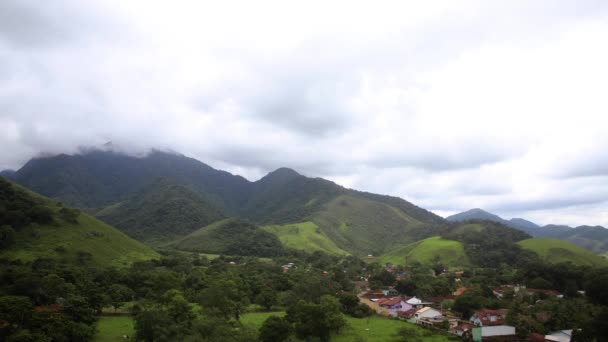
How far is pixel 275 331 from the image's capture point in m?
40.2

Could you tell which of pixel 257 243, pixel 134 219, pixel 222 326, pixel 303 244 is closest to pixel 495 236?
pixel 303 244

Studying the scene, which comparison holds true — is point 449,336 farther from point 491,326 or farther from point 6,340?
point 6,340

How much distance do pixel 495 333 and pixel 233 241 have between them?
12685 cm

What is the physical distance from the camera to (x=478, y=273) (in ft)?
329

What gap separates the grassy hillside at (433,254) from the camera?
130 meters

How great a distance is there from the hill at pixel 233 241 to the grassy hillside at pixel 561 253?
92.4 meters

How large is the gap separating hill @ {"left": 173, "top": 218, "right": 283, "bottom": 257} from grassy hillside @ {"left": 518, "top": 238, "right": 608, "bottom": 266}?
92398 millimetres

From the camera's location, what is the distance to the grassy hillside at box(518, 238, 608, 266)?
109750mm

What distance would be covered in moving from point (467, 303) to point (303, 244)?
371ft

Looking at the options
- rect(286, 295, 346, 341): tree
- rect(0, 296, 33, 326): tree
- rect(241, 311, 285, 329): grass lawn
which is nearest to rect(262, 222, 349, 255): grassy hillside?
rect(241, 311, 285, 329): grass lawn

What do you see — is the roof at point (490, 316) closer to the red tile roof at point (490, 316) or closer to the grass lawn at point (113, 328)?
the red tile roof at point (490, 316)

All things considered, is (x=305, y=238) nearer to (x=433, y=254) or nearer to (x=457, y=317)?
(x=433, y=254)

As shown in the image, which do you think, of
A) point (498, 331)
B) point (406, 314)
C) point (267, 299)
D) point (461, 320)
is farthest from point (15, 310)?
point (461, 320)

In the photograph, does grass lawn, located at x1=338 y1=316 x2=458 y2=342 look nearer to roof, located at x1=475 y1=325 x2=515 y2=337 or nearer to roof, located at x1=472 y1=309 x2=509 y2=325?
roof, located at x1=475 y1=325 x2=515 y2=337
